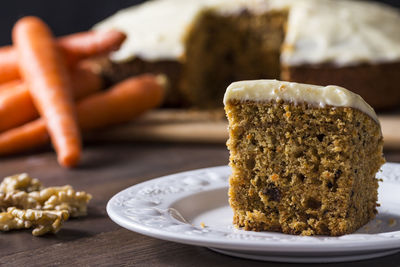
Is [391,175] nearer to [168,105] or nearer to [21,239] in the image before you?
[21,239]

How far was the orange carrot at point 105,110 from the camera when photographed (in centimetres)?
314

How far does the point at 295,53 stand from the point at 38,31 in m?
1.39

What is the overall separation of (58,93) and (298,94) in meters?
1.83

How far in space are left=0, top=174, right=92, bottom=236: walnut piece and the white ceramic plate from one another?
237 mm

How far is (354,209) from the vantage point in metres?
1.63

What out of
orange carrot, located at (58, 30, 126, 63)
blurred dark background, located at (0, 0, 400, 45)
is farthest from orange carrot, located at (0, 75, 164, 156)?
blurred dark background, located at (0, 0, 400, 45)

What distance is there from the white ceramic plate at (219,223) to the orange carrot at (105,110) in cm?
138

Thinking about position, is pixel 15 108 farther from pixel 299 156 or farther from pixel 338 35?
pixel 299 156

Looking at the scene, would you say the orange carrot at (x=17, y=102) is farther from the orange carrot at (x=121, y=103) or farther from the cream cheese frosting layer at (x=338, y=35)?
the cream cheese frosting layer at (x=338, y=35)

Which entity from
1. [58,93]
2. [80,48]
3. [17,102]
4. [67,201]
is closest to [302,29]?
[80,48]

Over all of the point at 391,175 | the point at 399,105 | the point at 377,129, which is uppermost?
the point at 377,129

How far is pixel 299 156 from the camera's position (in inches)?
63.4

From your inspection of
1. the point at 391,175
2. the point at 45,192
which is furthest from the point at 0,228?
the point at 391,175

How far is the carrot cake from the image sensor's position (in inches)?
134
